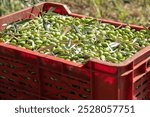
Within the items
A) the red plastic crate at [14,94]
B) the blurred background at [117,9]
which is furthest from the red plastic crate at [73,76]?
the blurred background at [117,9]

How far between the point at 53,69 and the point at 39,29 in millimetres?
618

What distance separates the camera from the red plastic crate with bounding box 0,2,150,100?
2.67 meters

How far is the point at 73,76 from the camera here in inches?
110

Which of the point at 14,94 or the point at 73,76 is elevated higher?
the point at 73,76

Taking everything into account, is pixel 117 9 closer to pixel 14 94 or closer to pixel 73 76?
pixel 14 94

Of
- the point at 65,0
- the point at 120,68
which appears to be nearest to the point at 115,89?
the point at 120,68

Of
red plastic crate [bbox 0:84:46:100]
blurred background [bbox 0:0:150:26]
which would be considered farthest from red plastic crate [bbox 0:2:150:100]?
blurred background [bbox 0:0:150:26]

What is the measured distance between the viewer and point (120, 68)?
103 inches

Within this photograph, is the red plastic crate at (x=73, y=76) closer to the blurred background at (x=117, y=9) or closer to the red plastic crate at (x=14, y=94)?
the red plastic crate at (x=14, y=94)

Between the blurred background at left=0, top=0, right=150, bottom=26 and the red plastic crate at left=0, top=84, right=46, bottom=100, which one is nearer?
the red plastic crate at left=0, top=84, right=46, bottom=100

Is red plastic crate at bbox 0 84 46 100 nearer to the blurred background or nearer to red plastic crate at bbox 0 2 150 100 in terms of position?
red plastic crate at bbox 0 2 150 100

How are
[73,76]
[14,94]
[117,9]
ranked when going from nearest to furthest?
[73,76]
[14,94]
[117,9]

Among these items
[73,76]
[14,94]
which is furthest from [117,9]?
[73,76]

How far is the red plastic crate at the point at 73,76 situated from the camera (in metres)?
2.67
